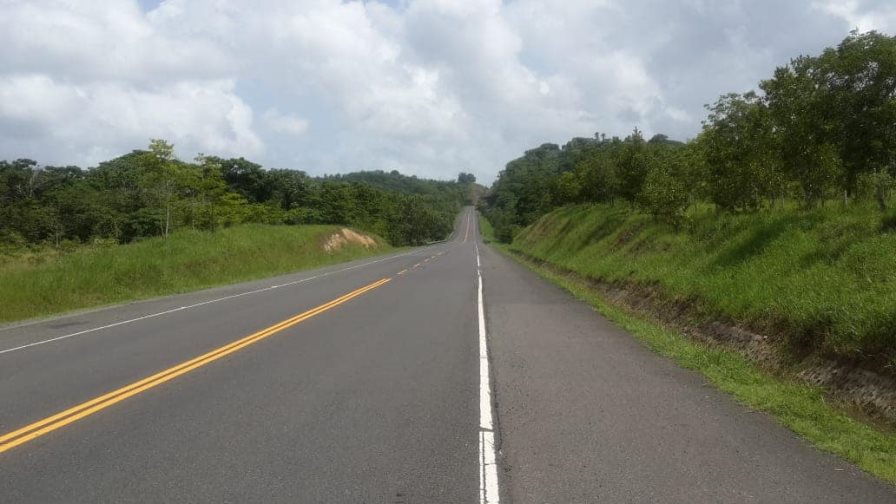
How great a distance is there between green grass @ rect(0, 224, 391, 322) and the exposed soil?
16467mm

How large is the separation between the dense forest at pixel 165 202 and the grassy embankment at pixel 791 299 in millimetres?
28504

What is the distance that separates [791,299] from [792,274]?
1557 mm

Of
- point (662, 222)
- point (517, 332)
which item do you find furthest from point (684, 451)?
point (662, 222)

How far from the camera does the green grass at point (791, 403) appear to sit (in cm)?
556

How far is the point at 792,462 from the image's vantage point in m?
5.25

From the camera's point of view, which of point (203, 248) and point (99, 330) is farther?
point (203, 248)

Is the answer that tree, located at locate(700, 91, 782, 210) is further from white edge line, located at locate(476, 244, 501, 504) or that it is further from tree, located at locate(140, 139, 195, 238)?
tree, located at locate(140, 139, 195, 238)

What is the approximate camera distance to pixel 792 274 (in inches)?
460

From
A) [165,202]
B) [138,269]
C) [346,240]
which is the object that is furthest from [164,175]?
[346,240]

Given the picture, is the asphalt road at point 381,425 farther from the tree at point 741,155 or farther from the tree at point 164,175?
the tree at point 164,175

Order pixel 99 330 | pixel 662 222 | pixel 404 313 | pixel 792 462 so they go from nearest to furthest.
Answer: pixel 792 462 < pixel 99 330 < pixel 404 313 < pixel 662 222

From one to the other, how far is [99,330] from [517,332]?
849 centimetres

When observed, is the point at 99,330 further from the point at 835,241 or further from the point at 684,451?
the point at 835,241

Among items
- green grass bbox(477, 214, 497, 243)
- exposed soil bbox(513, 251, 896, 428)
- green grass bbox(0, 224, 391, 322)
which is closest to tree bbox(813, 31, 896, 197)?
exposed soil bbox(513, 251, 896, 428)
